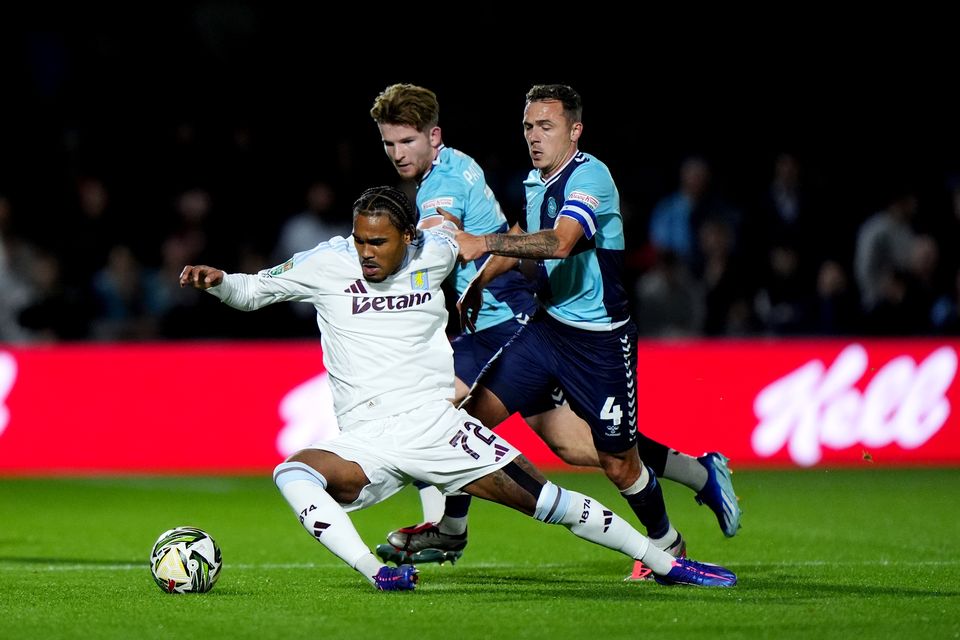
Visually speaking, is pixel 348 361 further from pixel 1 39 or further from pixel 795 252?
pixel 1 39

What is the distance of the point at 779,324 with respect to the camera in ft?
47.2

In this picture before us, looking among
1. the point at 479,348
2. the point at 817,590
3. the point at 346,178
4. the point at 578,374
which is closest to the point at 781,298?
the point at 346,178

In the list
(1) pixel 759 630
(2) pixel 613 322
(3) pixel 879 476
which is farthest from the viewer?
(3) pixel 879 476

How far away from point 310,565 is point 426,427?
1.95m

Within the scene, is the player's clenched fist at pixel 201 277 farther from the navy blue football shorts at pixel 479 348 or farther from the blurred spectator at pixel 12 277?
the blurred spectator at pixel 12 277

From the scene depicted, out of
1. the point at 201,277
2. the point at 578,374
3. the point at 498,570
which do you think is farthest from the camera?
the point at 498,570

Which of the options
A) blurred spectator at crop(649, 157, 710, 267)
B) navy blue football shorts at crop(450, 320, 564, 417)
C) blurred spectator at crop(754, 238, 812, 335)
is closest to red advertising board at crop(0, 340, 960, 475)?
blurred spectator at crop(754, 238, 812, 335)

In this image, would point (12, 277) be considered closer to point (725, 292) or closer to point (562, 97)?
point (725, 292)

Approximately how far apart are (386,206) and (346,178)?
8859 millimetres

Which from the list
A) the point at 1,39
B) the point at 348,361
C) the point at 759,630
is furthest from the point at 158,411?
the point at 759,630

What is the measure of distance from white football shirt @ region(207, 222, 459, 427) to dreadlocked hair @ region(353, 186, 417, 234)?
171 millimetres

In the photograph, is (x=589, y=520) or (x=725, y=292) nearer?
(x=589, y=520)

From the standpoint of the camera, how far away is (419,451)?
6301 mm

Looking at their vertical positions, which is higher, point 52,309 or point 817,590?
point 52,309
